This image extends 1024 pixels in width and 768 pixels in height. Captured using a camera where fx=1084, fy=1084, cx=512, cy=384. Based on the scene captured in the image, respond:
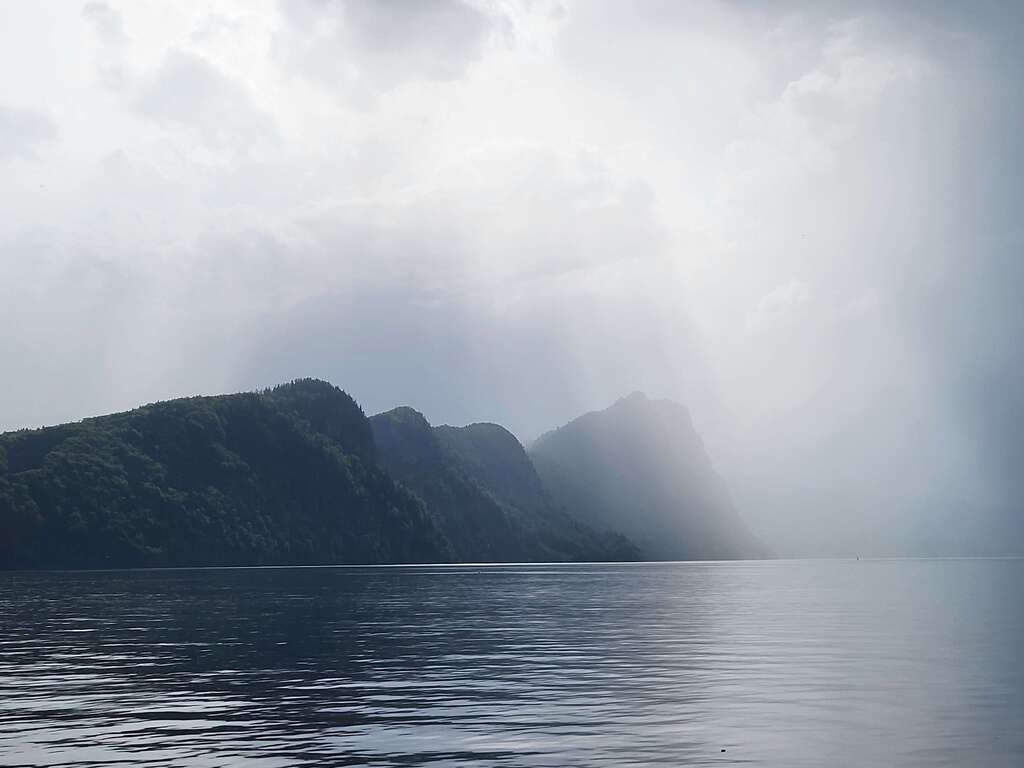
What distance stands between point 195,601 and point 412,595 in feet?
114

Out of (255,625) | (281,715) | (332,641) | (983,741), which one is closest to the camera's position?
(983,741)

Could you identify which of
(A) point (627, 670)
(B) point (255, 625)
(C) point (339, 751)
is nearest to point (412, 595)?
(B) point (255, 625)

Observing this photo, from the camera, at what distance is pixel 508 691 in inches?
2003

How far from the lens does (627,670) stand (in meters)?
60.4

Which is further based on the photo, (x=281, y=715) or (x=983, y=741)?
(x=281, y=715)

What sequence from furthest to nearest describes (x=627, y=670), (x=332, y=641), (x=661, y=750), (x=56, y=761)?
(x=332, y=641)
(x=627, y=670)
(x=661, y=750)
(x=56, y=761)

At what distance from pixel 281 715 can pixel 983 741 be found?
26366 mm

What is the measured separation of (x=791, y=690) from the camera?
A: 5281cm

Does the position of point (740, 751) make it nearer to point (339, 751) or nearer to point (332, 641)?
point (339, 751)

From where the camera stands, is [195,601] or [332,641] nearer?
[332,641]

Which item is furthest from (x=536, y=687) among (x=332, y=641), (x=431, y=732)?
(x=332, y=641)

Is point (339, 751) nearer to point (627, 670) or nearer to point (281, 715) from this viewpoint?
point (281, 715)

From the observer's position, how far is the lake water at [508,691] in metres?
36.1

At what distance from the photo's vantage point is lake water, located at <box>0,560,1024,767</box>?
3606cm
